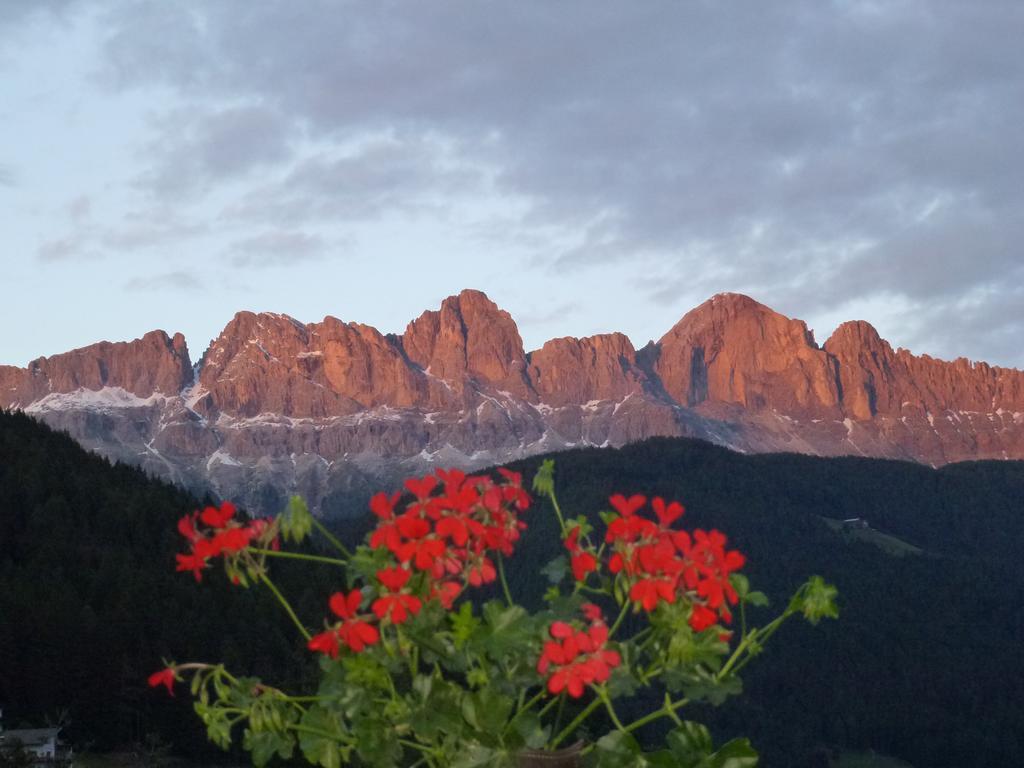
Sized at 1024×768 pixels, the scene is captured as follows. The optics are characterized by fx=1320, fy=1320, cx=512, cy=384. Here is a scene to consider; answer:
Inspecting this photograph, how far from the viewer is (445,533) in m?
5.76

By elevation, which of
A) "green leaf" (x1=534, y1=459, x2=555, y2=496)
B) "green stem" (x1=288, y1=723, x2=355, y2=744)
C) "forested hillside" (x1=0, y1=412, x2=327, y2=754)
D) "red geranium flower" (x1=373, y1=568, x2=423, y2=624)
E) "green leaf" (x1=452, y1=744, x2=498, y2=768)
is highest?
"green leaf" (x1=534, y1=459, x2=555, y2=496)

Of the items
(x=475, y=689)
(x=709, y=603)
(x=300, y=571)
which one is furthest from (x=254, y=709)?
(x=300, y=571)

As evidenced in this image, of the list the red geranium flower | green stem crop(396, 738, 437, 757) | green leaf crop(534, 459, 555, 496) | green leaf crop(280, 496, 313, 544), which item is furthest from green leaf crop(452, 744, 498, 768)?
green leaf crop(534, 459, 555, 496)

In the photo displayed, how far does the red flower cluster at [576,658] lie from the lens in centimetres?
543

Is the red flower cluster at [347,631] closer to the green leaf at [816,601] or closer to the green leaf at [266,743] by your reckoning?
the green leaf at [266,743]

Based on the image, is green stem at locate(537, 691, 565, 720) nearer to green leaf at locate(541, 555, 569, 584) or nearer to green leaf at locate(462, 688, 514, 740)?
green leaf at locate(462, 688, 514, 740)

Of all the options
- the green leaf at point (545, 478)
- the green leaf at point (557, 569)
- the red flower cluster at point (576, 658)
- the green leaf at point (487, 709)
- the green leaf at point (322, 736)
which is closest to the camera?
the red flower cluster at point (576, 658)

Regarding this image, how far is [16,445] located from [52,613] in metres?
58.1

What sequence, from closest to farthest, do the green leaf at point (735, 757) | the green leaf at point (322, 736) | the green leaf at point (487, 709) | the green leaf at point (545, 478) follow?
the green leaf at point (487, 709)
the green leaf at point (735, 757)
the green leaf at point (322, 736)
the green leaf at point (545, 478)

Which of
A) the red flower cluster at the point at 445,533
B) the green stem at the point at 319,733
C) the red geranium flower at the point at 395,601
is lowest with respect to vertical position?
the green stem at the point at 319,733

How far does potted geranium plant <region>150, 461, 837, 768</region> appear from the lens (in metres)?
5.84

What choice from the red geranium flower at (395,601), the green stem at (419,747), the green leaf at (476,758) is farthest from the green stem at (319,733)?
the red geranium flower at (395,601)

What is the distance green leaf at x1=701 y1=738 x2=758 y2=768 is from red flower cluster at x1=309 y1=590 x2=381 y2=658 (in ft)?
5.37

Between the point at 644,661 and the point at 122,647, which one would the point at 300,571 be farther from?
the point at 644,661
